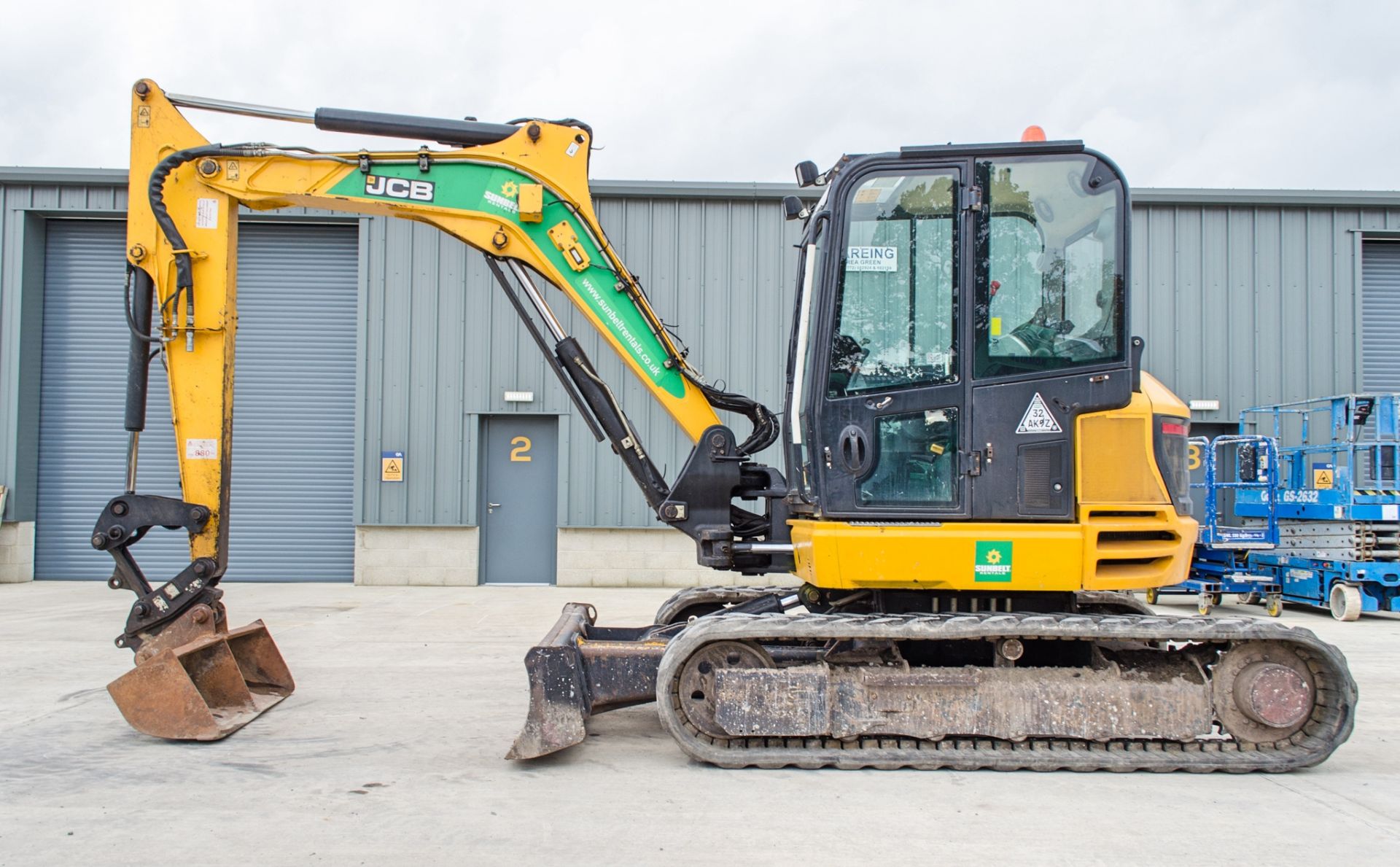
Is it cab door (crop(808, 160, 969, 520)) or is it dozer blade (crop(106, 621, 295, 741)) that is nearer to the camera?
cab door (crop(808, 160, 969, 520))

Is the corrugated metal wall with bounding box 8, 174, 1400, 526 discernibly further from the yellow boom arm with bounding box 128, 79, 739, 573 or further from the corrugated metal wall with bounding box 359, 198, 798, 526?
the yellow boom arm with bounding box 128, 79, 739, 573

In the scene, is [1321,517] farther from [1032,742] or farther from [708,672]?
[708,672]

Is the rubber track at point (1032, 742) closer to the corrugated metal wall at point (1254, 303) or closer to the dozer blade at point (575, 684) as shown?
the dozer blade at point (575, 684)

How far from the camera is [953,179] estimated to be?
5.02m

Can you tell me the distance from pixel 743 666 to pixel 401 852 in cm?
186

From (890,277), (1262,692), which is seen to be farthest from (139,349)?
(1262,692)

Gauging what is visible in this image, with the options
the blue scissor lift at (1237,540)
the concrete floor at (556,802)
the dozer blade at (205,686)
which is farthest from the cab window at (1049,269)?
the blue scissor lift at (1237,540)

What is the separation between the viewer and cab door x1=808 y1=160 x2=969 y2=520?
16.2ft

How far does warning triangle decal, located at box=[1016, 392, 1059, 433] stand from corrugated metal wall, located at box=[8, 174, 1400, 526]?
9432 mm

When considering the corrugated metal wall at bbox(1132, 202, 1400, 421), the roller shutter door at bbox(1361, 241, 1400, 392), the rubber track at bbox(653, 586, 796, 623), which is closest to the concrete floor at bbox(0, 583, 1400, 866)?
the rubber track at bbox(653, 586, 796, 623)

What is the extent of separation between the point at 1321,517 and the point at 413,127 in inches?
476

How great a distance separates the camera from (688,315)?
1455 centimetres

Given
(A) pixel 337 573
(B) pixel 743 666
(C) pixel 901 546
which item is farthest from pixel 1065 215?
(A) pixel 337 573

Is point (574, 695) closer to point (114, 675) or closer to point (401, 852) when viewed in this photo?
point (401, 852)
